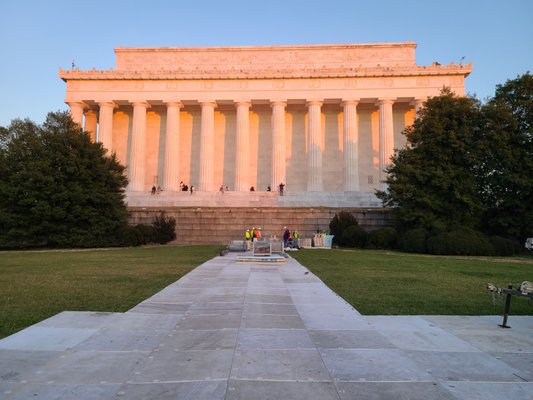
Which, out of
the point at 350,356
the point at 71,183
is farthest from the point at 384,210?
the point at 350,356

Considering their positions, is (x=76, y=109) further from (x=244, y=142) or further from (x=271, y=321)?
(x=271, y=321)

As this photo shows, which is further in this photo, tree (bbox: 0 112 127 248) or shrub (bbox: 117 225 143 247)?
shrub (bbox: 117 225 143 247)

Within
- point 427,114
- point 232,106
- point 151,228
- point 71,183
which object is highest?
point 232,106

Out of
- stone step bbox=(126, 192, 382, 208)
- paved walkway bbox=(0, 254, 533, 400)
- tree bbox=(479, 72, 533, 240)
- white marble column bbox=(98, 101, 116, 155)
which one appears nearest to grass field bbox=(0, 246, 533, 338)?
paved walkway bbox=(0, 254, 533, 400)

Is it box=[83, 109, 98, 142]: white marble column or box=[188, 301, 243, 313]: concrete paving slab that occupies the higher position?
box=[83, 109, 98, 142]: white marble column

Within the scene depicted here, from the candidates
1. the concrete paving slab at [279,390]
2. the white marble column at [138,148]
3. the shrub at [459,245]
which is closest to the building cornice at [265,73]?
the white marble column at [138,148]

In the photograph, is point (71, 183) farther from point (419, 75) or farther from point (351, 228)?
point (419, 75)

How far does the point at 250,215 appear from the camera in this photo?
3738 cm

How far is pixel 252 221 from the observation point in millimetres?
37000

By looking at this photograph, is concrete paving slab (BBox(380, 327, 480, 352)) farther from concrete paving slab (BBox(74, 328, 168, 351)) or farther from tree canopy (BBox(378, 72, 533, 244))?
tree canopy (BBox(378, 72, 533, 244))

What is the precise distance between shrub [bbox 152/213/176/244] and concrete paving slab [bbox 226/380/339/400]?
31690mm

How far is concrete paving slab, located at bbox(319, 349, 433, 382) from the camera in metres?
4.97

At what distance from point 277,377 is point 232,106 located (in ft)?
181

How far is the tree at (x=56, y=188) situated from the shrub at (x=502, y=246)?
94.6 feet
